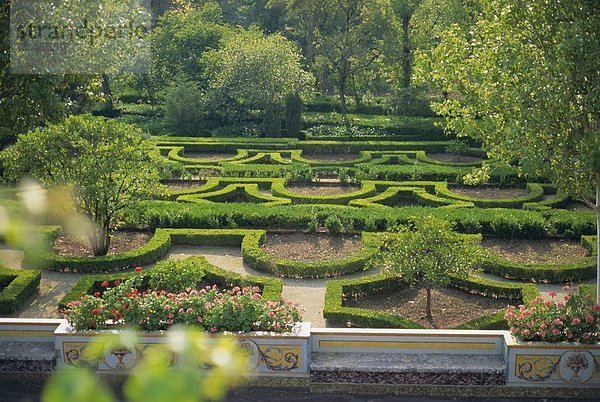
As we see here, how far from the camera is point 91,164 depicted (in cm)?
1515

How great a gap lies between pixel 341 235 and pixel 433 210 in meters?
2.39

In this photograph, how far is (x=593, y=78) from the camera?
34.0 feet

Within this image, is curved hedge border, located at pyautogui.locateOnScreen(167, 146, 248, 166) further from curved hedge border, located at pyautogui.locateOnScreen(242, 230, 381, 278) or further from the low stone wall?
the low stone wall

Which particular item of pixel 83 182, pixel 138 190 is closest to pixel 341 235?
pixel 138 190

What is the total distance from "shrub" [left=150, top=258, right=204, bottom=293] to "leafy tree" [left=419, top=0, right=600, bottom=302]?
18.0 feet

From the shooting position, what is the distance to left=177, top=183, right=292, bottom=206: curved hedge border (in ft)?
64.3

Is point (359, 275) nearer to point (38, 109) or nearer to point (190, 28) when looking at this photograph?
point (38, 109)

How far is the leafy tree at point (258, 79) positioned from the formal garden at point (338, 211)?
2873mm

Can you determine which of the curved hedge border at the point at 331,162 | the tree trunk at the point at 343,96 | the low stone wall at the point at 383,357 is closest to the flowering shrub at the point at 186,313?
the low stone wall at the point at 383,357

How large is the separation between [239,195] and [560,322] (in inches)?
478

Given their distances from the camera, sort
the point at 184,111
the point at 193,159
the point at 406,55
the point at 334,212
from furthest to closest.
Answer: the point at 406,55 < the point at 184,111 < the point at 193,159 < the point at 334,212

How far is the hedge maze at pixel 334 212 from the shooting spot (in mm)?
13969

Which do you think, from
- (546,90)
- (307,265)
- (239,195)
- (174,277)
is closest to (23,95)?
(174,277)

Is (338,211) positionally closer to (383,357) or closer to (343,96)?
(383,357)
